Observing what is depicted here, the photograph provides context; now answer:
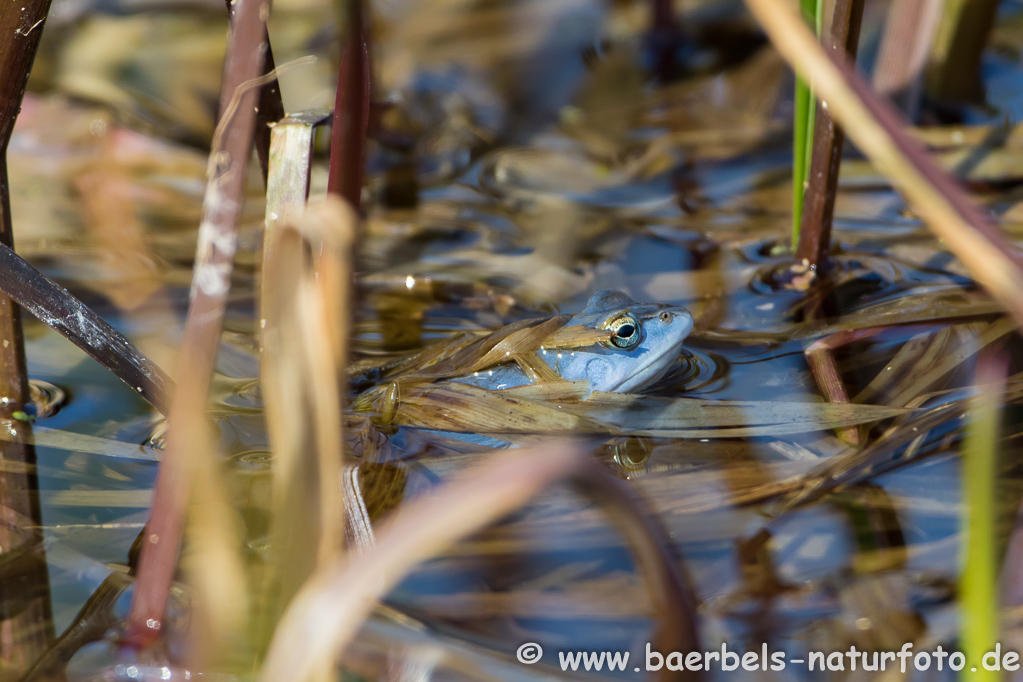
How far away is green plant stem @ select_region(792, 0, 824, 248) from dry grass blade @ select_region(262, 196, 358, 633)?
1650 millimetres

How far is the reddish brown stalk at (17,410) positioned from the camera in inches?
64.9

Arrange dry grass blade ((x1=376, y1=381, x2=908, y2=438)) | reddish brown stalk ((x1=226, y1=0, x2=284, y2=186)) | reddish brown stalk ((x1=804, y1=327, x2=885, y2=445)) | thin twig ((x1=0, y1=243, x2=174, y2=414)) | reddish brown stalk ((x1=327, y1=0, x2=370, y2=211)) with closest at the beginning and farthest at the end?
reddish brown stalk ((x1=327, y1=0, x2=370, y2=211)) → thin twig ((x1=0, y1=243, x2=174, y2=414)) → reddish brown stalk ((x1=226, y1=0, x2=284, y2=186)) → dry grass blade ((x1=376, y1=381, x2=908, y2=438)) → reddish brown stalk ((x1=804, y1=327, x2=885, y2=445))

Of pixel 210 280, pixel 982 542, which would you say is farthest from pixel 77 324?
pixel 982 542

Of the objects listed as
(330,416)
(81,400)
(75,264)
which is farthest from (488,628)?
(75,264)

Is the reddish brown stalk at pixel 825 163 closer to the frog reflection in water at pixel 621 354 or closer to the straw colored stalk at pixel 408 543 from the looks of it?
the frog reflection in water at pixel 621 354

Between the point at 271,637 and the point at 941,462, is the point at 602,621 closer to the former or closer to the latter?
the point at 271,637

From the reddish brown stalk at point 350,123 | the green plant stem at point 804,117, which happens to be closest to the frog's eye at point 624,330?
the green plant stem at point 804,117

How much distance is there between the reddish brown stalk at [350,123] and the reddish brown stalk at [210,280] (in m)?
0.32

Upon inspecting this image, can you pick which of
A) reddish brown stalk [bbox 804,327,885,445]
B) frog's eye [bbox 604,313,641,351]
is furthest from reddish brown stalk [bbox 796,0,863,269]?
frog's eye [bbox 604,313,641,351]

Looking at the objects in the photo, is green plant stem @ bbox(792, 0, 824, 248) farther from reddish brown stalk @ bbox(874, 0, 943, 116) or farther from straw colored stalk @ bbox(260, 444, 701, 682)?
straw colored stalk @ bbox(260, 444, 701, 682)

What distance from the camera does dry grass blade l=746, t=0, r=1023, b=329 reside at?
104cm

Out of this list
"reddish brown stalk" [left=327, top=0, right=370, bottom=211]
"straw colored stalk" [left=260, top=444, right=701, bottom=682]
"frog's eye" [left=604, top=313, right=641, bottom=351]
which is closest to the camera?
"straw colored stalk" [left=260, top=444, right=701, bottom=682]

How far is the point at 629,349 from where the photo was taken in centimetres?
242

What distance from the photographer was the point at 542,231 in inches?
137
